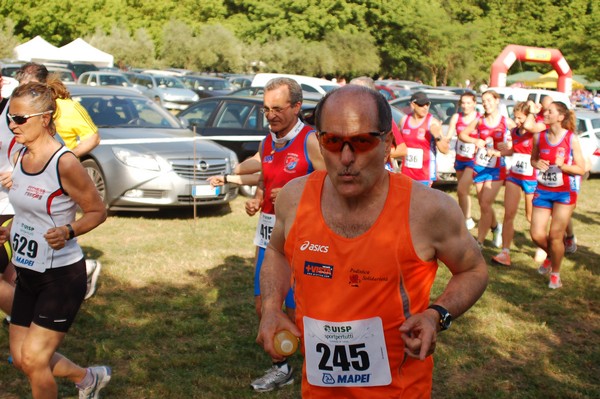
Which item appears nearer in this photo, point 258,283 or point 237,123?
point 258,283

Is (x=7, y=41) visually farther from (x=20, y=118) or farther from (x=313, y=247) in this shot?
(x=313, y=247)

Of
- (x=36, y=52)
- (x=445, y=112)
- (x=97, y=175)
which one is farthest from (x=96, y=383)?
(x=36, y=52)

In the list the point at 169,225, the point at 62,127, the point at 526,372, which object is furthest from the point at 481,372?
the point at 169,225

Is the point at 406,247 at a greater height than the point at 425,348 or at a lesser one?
greater

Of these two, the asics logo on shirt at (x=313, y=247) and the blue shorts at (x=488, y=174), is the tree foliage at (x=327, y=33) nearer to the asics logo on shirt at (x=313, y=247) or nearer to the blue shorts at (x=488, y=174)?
the blue shorts at (x=488, y=174)

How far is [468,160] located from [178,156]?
401 centimetres

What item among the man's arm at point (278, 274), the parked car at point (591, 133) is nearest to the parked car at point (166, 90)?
the parked car at point (591, 133)

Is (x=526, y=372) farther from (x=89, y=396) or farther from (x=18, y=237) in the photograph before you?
(x=18, y=237)

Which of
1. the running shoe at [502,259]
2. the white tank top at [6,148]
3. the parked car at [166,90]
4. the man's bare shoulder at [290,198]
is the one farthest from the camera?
the parked car at [166,90]

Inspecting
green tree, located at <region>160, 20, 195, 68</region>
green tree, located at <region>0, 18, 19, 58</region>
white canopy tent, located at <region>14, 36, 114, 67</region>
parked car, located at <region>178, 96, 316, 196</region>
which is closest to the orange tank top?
parked car, located at <region>178, 96, 316, 196</region>

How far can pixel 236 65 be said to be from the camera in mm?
55375

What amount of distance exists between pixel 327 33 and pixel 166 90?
1265 inches

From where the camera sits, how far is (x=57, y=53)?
141 ft

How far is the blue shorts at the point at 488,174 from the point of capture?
1003 cm
